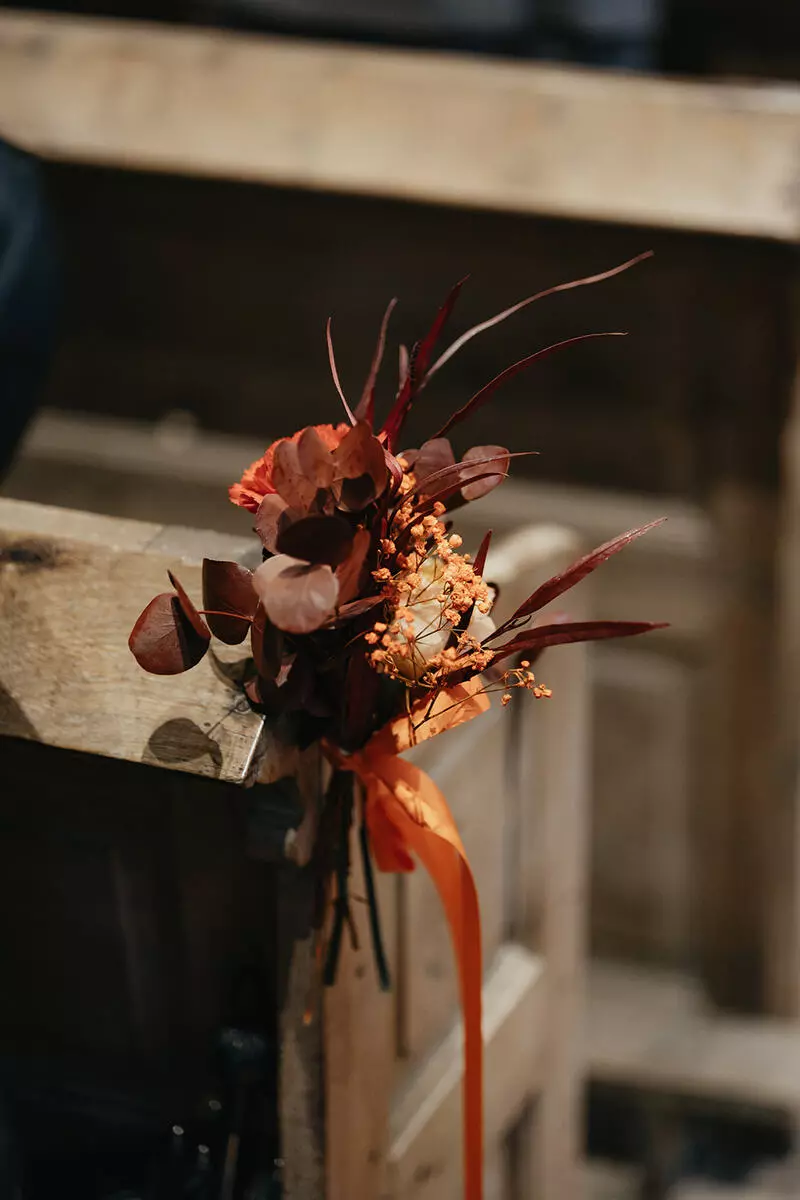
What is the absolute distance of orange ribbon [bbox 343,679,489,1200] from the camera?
37.8 inches

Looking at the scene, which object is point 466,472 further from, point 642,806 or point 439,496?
point 642,806

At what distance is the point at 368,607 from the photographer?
88 centimetres

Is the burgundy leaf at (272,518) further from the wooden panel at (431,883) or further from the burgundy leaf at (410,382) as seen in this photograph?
the wooden panel at (431,883)

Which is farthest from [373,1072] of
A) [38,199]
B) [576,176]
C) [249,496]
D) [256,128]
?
[256,128]

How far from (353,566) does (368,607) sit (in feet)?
0.09

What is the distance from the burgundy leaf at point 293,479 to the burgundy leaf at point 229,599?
0.07 metres

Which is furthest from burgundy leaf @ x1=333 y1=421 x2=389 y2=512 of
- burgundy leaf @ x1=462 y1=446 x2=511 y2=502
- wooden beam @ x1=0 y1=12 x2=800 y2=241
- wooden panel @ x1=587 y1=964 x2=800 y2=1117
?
wooden panel @ x1=587 y1=964 x2=800 y2=1117

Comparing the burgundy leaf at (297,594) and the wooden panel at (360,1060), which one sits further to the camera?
the wooden panel at (360,1060)

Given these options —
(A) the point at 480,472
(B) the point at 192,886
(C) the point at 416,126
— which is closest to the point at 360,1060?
(B) the point at 192,886

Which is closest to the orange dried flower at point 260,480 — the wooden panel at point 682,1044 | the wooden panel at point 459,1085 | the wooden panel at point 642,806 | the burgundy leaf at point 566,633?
the burgundy leaf at point 566,633

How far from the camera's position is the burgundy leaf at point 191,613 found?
35.4 inches


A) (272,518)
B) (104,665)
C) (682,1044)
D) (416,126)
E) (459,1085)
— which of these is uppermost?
(416,126)

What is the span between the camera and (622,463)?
2.03m

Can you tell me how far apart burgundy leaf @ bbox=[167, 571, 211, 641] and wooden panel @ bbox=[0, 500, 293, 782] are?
62 mm
